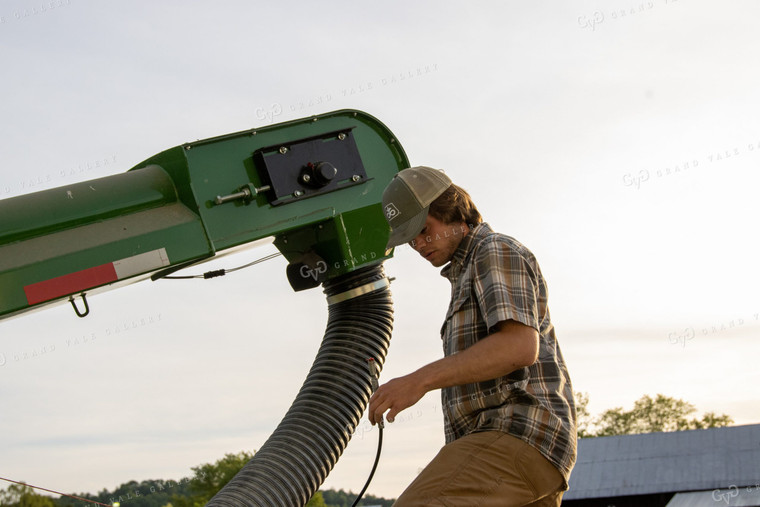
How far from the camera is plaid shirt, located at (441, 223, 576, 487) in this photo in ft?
10.9

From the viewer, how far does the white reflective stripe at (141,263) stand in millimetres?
4508

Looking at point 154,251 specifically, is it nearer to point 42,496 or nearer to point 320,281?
point 320,281

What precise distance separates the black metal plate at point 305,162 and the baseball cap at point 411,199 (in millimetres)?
1507

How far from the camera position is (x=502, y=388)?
338 cm

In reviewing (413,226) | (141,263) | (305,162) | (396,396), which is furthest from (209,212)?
(396,396)

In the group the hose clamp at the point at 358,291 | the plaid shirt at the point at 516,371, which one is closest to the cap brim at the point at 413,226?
the plaid shirt at the point at 516,371

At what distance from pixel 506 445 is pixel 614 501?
2699 centimetres

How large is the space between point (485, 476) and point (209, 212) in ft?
7.34

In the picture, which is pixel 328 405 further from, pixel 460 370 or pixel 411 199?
pixel 460 370

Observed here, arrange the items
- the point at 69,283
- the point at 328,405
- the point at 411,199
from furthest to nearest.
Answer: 1. the point at 328,405
2. the point at 69,283
3. the point at 411,199

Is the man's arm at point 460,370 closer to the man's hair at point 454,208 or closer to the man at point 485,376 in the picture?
the man at point 485,376

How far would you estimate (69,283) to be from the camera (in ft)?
14.4

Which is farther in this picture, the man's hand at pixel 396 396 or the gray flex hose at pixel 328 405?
the gray flex hose at pixel 328 405

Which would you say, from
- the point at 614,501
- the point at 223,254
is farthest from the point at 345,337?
the point at 614,501
